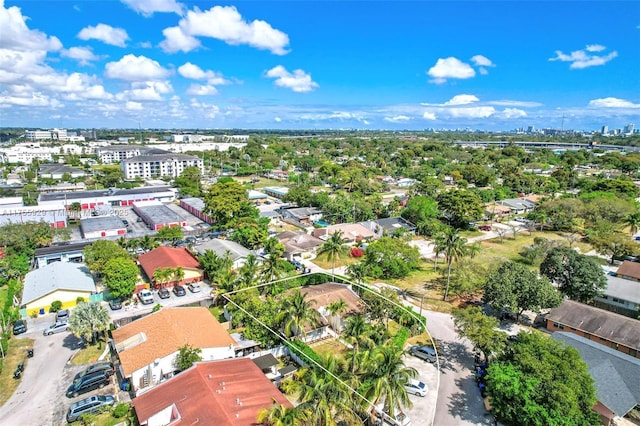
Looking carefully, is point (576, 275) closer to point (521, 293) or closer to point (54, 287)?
point (521, 293)

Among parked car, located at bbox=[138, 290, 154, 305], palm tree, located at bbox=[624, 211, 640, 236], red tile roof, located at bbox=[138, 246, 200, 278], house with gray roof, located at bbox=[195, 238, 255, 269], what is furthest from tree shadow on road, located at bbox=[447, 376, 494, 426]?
palm tree, located at bbox=[624, 211, 640, 236]

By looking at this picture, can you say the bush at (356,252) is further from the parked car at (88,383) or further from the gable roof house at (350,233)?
the parked car at (88,383)

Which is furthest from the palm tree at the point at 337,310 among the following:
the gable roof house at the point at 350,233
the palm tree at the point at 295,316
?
the gable roof house at the point at 350,233

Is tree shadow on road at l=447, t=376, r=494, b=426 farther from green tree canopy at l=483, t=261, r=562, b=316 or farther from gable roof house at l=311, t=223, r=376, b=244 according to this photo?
gable roof house at l=311, t=223, r=376, b=244

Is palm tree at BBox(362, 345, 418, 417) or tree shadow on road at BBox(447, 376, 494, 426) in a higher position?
palm tree at BBox(362, 345, 418, 417)

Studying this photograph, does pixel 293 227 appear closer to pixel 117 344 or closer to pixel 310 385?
pixel 117 344
